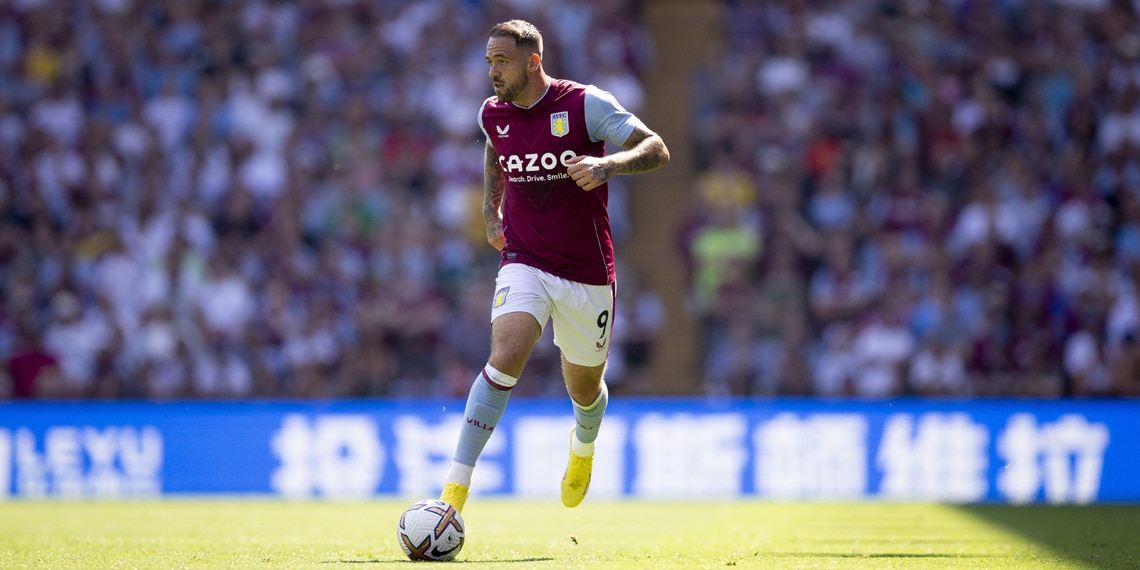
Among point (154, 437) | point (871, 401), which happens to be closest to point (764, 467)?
point (871, 401)

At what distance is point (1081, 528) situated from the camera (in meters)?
10.2

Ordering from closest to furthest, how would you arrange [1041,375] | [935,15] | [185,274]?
[1041,375] < [185,274] < [935,15]

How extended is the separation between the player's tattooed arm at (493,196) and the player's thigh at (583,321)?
512 millimetres

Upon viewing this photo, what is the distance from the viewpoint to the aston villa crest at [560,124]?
772 centimetres

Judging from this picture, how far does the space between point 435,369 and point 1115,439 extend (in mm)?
Result: 7034

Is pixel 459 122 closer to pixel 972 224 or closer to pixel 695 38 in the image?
pixel 695 38

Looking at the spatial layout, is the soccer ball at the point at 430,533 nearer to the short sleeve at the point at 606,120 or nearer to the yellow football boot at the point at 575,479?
the yellow football boot at the point at 575,479

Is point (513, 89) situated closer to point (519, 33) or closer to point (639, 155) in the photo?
point (519, 33)

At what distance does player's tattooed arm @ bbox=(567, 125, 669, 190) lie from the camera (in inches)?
280

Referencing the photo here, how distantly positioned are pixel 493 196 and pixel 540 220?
53 cm

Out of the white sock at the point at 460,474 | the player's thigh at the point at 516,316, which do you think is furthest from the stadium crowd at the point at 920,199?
the white sock at the point at 460,474

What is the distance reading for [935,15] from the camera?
18.2 meters

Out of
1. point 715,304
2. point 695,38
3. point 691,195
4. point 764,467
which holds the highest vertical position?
point 695,38

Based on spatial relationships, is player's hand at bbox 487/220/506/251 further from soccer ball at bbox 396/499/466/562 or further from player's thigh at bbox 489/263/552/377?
soccer ball at bbox 396/499/466/562
